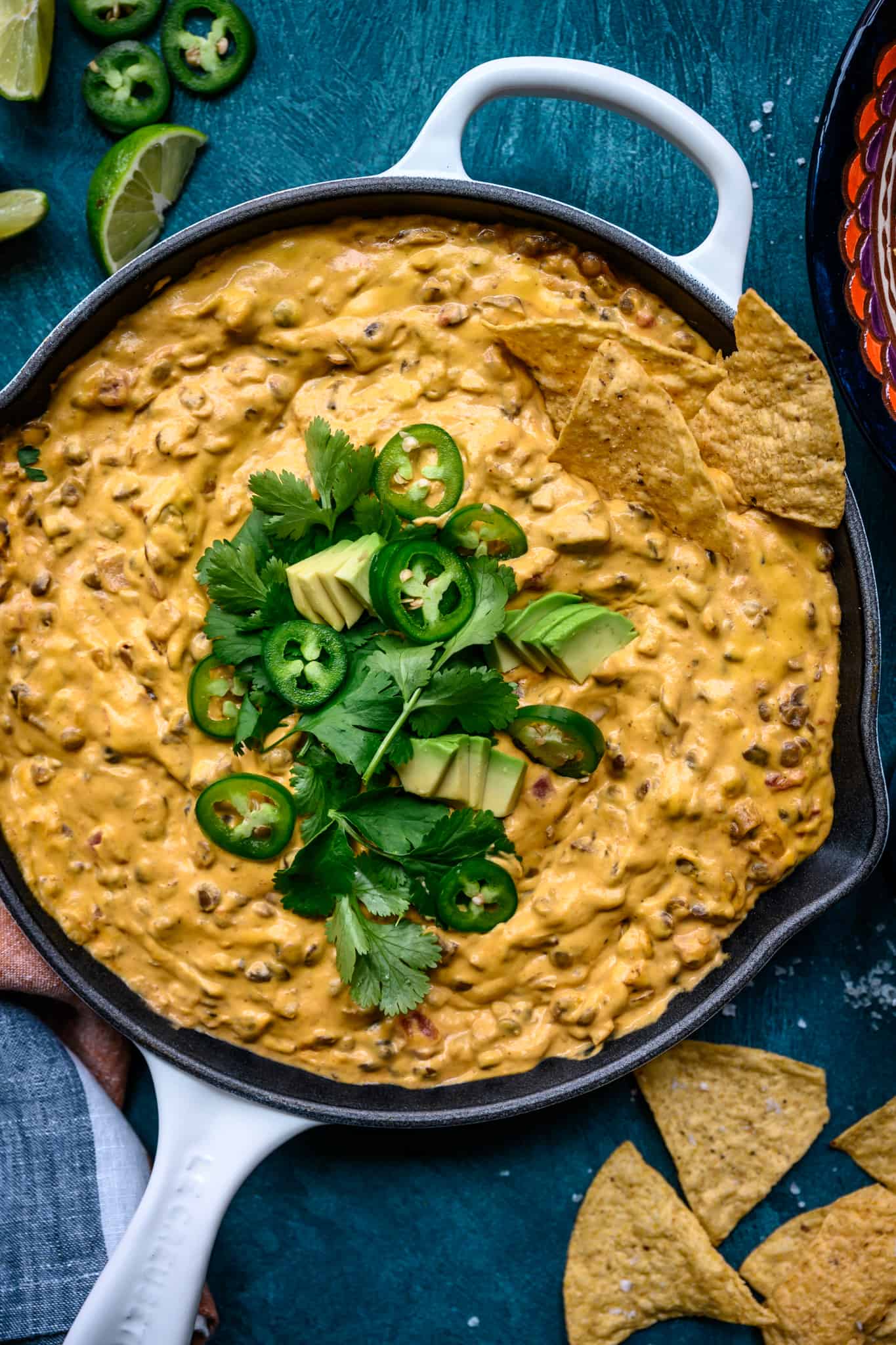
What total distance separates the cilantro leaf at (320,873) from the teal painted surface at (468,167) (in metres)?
0.78

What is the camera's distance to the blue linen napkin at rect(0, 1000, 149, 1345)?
→ 2.52 m

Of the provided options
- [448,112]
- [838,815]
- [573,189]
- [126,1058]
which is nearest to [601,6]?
[573,189]

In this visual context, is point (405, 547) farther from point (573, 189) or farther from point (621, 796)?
point (573, 189)

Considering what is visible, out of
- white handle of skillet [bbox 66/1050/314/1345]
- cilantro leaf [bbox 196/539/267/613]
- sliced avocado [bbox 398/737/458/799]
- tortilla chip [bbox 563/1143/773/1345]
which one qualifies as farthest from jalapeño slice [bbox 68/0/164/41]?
tortilla chip [bbox 563/1143/773/1345]

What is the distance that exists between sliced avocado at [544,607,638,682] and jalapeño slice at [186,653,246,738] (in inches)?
24.8

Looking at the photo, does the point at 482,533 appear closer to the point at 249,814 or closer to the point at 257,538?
the point at 257,538

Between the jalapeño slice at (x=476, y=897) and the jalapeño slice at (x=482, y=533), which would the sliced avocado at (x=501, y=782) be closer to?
the jalapeño slice at (x=476, y=897)

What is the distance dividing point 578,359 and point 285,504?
2.08 feet

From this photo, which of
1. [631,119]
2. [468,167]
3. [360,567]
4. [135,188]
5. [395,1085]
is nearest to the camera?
[360,567]

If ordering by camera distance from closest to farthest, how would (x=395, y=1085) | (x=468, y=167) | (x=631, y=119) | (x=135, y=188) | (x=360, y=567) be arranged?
(x=360, y=567), (x=631, y=119), (x=395, y=1085), (x=135, y=188), (x=468, y=167)

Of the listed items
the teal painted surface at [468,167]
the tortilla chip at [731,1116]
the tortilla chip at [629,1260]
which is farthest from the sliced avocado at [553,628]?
the tortilla chip at [629,1260]

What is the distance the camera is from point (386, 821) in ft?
7.18

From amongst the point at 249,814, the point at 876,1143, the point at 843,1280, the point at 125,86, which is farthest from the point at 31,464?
the point at 843,1280

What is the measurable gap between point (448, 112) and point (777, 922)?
5.90 feet
